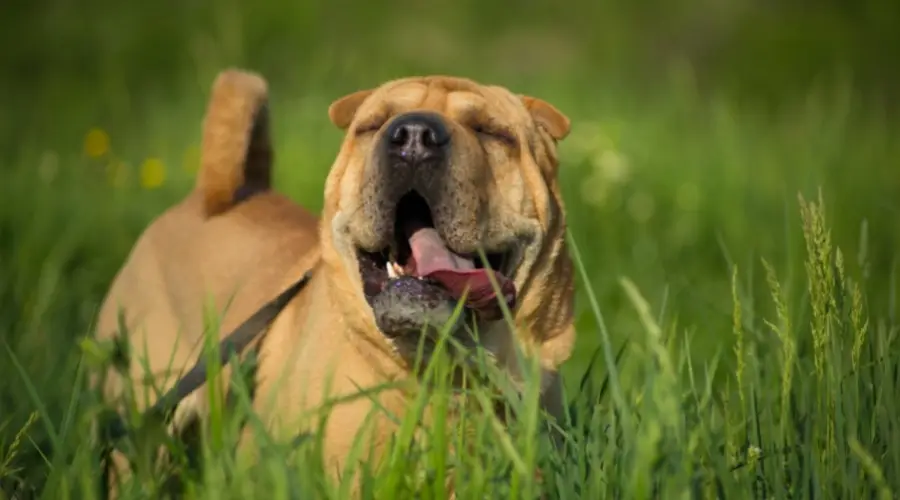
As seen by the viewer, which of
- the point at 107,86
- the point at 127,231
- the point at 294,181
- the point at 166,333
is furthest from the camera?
the point at 107,86

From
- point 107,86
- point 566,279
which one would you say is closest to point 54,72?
point 107,86

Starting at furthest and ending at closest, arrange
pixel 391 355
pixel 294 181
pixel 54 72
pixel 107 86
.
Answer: pixel 54 72 → pixel 107 86 → pixel 294 181 → pixel 391 355

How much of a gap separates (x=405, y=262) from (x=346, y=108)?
588 mm

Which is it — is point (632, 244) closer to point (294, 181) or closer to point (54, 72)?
point (294, 181)

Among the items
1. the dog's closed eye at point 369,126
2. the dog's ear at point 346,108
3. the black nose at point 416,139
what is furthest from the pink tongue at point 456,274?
the dog's ear at point 346,108

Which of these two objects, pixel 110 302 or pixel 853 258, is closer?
pixel 110 302

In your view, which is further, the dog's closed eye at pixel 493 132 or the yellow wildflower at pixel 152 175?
the yellow wildflower at pixel 152 175

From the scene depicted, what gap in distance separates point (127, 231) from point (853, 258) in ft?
12.1

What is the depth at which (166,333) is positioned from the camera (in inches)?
184

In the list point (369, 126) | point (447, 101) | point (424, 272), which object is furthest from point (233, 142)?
point (424, 272)

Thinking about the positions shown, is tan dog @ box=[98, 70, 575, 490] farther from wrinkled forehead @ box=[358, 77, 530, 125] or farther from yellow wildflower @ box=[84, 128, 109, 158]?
yellow wildflower @ box=[84, 128, 109, 158]

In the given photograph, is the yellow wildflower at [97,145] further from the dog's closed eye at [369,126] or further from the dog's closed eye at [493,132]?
the dog's closed eye at [493,132]

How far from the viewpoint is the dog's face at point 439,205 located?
369cm

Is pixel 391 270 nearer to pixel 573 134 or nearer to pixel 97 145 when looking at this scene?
pixel 97 145
